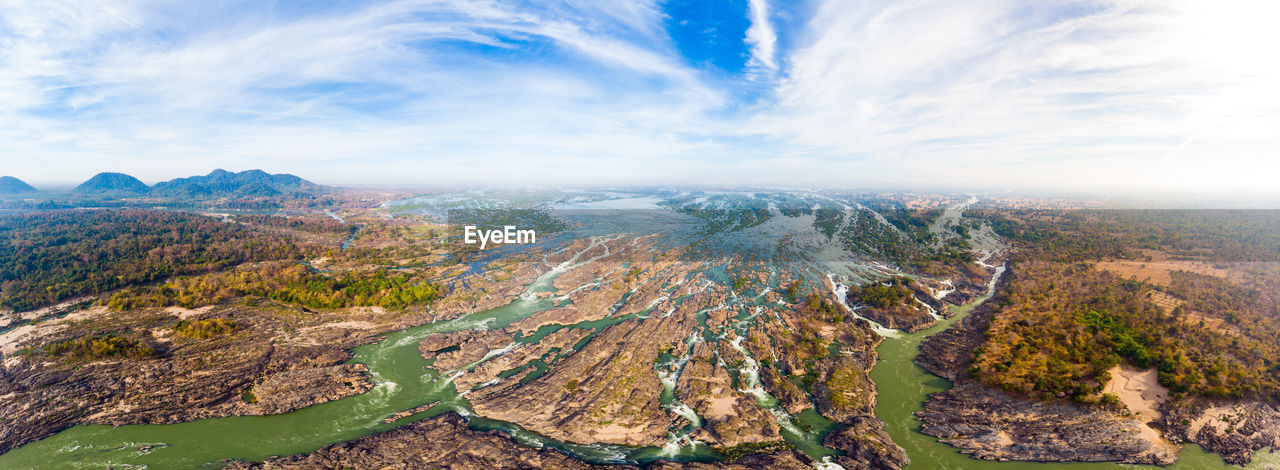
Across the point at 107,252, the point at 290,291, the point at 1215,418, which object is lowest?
the point at 1215,418

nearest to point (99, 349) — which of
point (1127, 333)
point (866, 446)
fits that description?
point (866, 446)

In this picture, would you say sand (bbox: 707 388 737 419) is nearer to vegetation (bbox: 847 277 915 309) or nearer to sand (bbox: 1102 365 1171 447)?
sand (bbox: 1102 365 1171 447)

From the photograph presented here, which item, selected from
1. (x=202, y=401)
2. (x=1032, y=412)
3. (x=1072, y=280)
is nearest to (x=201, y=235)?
(x=202, y=401)

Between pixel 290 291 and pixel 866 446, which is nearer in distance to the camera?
pixel 866 446

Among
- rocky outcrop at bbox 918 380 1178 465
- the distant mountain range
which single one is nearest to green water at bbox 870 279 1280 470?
rocky outcrop at bbox 918 380 1178 465

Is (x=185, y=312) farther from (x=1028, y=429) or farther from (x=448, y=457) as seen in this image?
(x=1028, y=429)

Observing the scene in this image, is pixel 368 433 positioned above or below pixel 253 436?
above

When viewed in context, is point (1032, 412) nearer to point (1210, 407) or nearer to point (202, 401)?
point (1210, 407)

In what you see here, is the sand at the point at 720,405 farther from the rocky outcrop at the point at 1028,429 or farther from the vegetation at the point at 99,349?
the vegetation at the point at 99,349
